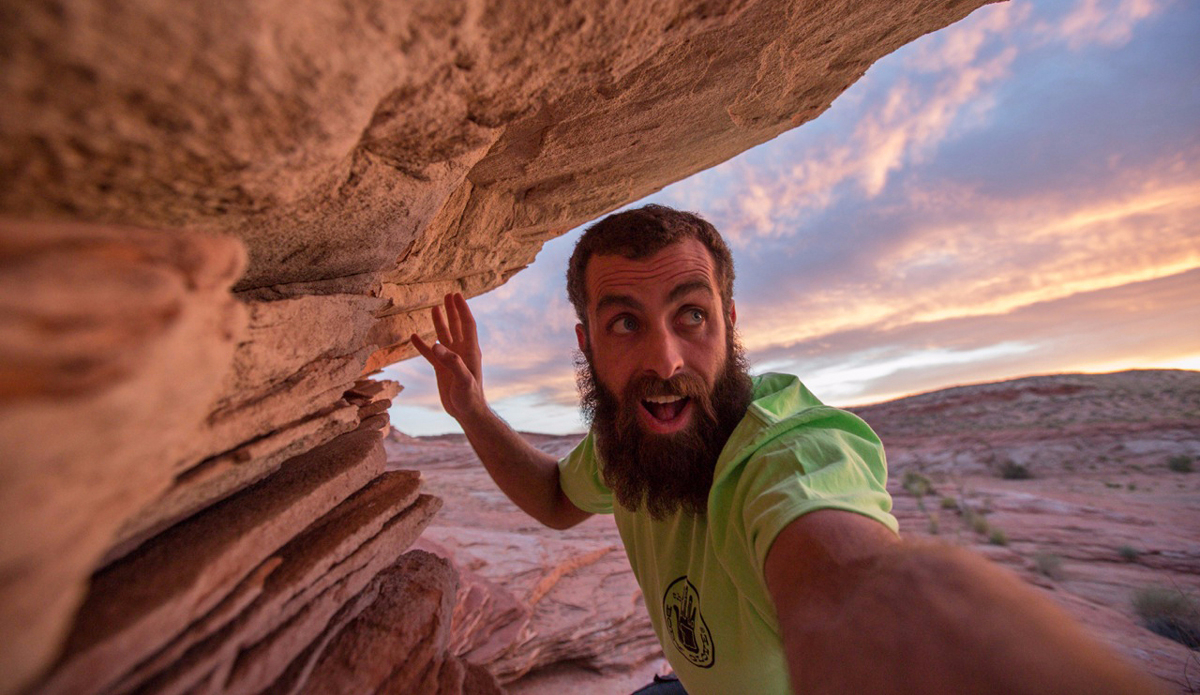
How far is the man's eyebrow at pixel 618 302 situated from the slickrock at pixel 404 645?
4.86 ft

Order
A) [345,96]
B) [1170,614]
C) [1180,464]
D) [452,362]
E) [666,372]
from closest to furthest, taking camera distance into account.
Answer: [345,96]
[666,372]
[452,362]
[1170,614]
[1180,464]

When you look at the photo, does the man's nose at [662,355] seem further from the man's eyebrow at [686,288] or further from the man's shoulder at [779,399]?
the man's shoulder at [779,399]

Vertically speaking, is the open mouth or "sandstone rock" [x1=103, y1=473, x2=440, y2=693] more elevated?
the open mouth

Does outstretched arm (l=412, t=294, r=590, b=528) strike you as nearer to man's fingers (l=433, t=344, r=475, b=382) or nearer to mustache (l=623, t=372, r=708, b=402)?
man's fingers (l=433, t=344, r=475, b=382)

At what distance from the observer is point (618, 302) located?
2.51 m

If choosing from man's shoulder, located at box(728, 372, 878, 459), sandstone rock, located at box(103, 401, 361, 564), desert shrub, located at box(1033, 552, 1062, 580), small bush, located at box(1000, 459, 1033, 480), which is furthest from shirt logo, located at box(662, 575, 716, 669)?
small bush, located at box(1000, 459, 1033, 480)

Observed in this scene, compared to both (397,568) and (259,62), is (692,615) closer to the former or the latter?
(397,568)

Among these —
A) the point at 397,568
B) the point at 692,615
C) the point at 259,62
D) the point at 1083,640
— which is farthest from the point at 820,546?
the point at 397,568

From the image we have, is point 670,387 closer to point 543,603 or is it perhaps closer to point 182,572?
point 182,572

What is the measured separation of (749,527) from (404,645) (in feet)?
4.48

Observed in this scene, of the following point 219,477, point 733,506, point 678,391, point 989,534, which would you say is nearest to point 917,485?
point 989,534

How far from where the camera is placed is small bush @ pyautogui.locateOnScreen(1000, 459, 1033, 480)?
40.8ft

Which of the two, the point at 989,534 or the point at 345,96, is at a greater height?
the point at 345,96

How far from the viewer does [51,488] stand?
688 millimetres
